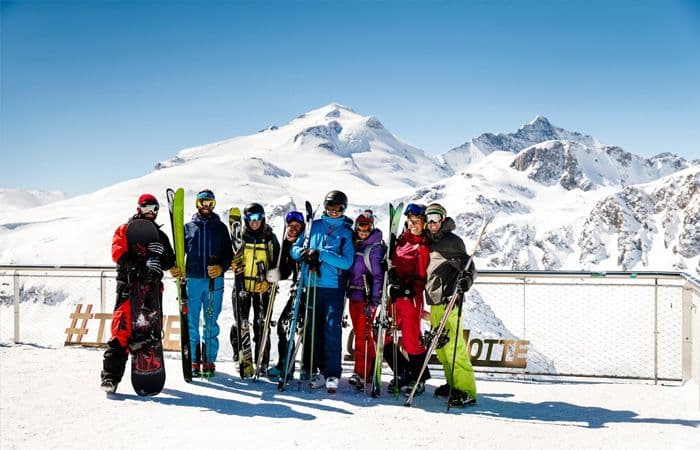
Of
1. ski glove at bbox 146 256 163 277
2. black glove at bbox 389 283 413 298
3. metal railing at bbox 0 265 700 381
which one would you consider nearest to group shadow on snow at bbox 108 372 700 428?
metal railing at bbox 0 265 700 381

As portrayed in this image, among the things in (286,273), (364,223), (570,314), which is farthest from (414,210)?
(570,314)

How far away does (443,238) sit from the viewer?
214 inches

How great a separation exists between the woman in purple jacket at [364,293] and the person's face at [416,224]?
36 centimetres

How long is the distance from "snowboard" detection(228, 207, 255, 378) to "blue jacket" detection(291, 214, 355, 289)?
87 centimetres

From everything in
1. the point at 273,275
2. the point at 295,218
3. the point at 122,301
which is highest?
the point at 295,218

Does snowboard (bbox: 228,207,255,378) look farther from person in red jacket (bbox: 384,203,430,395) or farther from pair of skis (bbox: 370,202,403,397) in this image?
person in red jacket (bbox: 384,203,430,395)

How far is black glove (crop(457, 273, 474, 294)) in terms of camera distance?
17.0 feet

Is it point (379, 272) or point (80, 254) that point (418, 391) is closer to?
point (379, 272)

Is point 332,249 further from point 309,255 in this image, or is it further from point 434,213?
point 434,213

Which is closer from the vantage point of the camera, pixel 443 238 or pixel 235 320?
pixel 443 238

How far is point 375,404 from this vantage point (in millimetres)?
5348

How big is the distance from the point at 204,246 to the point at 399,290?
2.30m

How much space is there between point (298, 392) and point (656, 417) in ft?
11.3

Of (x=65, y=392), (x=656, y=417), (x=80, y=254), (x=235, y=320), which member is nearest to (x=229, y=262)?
(x=235, y=320)
